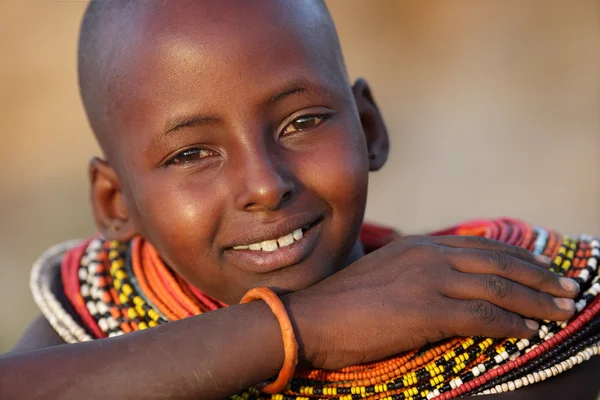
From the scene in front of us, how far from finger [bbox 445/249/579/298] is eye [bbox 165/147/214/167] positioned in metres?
0.75

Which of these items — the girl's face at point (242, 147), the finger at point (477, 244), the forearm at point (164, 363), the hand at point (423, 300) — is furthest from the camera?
the finger at point (477, 244)

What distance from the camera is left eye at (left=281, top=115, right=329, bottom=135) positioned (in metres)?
2.47

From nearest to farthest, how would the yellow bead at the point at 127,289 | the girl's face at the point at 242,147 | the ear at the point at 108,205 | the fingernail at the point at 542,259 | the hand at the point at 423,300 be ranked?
the hand at the point at 423,300 → the girl's face at the point at 242,147 → the fingernail at the point at 542,259 → the yellow bead at the point at 127,289 → the ear at the point at 108,205

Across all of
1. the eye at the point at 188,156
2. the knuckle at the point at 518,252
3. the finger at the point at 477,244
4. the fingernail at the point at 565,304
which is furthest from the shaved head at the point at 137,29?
the fingernail at the point at 565,304

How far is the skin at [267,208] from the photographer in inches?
87.0

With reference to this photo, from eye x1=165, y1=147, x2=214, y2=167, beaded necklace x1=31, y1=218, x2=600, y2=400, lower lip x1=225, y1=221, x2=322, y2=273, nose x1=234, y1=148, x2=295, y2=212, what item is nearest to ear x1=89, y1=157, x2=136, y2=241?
beaded necklace x1=31, y1=218, x2=600, y2=400

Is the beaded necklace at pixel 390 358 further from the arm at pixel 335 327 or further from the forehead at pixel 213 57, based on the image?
the forehead at pixel 213 57

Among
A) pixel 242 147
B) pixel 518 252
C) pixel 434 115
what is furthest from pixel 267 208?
pixel 434 115

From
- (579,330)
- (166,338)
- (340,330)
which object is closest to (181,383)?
(166,338)

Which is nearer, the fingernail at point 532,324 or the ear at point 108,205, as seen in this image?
the fingernail at point 532,324

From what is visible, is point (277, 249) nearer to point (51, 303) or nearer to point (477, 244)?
point (477, 244)

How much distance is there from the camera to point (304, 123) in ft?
8.23

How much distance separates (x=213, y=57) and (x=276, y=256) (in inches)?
23.0

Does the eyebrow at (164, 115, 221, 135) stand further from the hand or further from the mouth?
the hand
